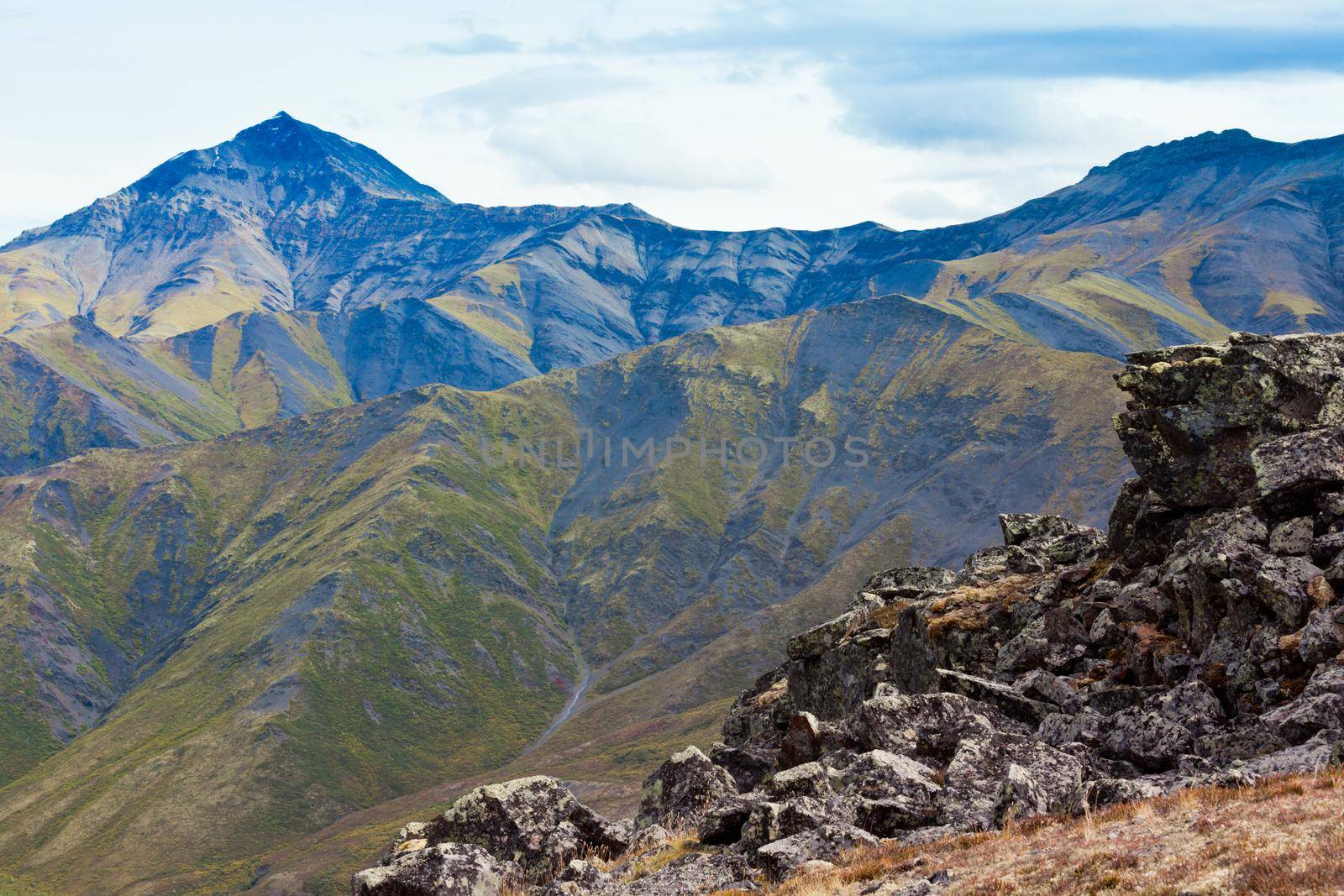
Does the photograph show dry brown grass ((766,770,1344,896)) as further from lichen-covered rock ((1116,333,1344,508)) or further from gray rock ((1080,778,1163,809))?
lichen-covered rock ((1116,333,1344,508))

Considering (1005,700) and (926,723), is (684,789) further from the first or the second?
(1005,700)

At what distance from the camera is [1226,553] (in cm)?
2952

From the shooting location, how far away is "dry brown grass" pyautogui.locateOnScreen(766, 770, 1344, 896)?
1562 centimetres

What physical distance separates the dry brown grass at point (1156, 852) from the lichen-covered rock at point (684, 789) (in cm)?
1026

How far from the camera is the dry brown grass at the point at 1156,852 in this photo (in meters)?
15.6

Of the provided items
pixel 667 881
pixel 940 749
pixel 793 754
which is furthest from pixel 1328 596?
pixel 667 881

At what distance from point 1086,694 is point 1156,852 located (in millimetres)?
13026

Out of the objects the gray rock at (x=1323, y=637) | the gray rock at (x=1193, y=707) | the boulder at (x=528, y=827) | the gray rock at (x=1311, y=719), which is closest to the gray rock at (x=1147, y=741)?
the gray rock at (x=1193, y=707)

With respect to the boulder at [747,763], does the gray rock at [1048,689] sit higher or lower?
higher

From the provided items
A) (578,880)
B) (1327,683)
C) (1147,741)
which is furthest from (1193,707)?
(578,880)

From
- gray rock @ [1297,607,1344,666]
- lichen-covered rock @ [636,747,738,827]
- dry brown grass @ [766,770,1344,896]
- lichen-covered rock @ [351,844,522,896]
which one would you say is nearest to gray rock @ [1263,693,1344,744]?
gray rock @ [1297,607,1344,666]

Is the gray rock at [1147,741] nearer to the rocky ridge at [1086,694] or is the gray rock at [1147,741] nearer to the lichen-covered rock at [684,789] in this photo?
the rocky ridge at [1086,694]

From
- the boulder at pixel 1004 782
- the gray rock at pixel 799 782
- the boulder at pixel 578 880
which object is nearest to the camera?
the boulder at pixel 1004 782

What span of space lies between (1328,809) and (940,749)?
35.8ft
